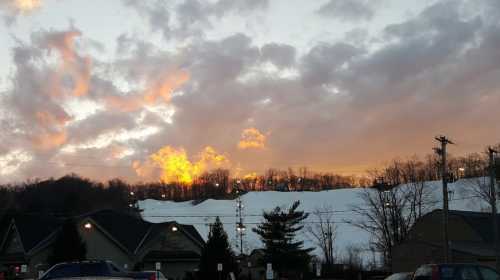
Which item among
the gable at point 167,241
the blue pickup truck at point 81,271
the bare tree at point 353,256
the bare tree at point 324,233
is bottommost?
the bare tree at point 353,256

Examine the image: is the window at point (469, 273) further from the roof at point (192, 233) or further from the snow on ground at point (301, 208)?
the snow on ground at point (301, 208)

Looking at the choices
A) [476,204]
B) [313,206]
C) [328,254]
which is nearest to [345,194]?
[313,206]

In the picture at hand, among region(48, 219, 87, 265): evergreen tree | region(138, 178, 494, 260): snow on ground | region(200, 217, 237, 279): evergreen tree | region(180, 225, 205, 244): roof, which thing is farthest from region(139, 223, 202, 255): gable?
region(138, 178, 494, 260): snow on ground

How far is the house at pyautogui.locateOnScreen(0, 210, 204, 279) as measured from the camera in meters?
59.1

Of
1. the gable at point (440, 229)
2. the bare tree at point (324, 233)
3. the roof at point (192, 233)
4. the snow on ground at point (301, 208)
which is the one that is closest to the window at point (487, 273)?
the roof at point (192, 233)

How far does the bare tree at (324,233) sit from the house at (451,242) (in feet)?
73.3

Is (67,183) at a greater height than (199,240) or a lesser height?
greater

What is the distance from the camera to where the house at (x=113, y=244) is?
59094 millimetres

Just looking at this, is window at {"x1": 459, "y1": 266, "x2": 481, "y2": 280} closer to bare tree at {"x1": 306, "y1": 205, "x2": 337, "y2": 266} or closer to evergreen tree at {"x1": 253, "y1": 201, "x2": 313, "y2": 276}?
evergreen tree at {"x1": 253, "y1": 201, "x2": 313, "y2": 276}

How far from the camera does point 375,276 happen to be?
68.2 m

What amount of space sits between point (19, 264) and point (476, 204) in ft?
329

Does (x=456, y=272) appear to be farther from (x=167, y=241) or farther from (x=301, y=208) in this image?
(x=301, y=208)

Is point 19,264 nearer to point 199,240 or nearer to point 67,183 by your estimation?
point 199,240

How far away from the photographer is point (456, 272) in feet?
72.6
